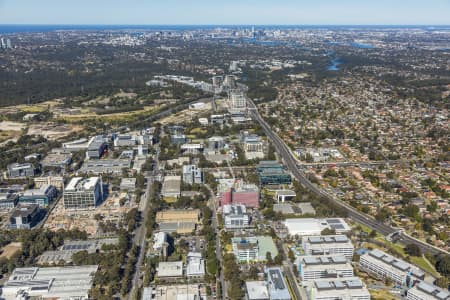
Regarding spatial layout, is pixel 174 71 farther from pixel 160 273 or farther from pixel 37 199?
pixel 160 273

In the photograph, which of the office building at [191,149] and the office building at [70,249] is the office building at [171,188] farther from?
the office building at [191,149]

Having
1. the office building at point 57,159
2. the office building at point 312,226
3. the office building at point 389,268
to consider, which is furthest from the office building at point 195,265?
the office building at point 57,159

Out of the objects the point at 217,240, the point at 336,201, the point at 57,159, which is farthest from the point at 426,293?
the point at 57,159

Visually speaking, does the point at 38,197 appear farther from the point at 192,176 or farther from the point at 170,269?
the point at 170,269

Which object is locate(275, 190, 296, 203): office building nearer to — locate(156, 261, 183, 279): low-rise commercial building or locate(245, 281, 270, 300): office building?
locate(245, 281, 270, 300): office building

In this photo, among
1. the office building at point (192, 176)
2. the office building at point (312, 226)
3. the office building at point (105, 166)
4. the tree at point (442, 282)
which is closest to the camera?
the tree at point (442, 282)

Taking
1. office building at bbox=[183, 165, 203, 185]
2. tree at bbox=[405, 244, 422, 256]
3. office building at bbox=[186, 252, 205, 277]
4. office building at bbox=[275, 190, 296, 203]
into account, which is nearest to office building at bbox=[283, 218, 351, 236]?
tree at bbox=[405, 244, 422, 256]
